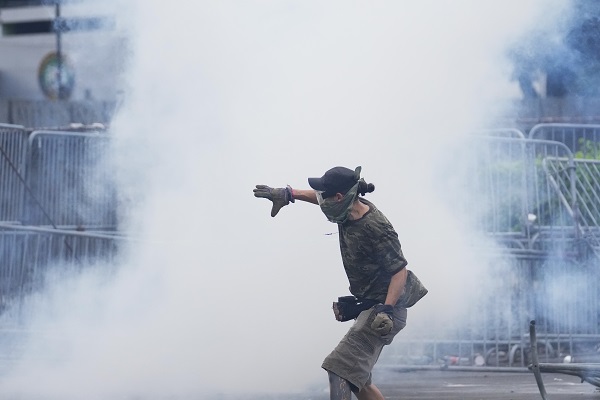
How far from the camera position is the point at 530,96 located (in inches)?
542

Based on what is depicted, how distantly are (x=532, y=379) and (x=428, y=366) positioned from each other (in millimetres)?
794

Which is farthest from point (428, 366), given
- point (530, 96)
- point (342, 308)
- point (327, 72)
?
point (530, 96)

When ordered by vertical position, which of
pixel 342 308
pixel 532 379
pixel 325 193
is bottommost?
pixel 532 379

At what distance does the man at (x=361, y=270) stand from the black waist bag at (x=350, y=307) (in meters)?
0.01

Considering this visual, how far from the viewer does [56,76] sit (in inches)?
692

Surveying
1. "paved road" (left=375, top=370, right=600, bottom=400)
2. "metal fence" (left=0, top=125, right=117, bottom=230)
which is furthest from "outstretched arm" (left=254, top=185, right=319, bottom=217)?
"metal fence" (left=0, top=125, right=117, bottom=230)

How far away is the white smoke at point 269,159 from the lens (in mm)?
8046

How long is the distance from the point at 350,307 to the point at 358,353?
0.96ft

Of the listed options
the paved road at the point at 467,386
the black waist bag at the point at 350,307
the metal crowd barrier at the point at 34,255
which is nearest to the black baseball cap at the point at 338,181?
the black waist bag at the point at 350,307

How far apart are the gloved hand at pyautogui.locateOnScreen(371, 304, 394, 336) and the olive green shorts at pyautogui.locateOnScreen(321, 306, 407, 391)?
2.2 inches

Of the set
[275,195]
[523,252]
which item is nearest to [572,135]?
[523,252]

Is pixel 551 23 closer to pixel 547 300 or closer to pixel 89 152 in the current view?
pixel 547 300

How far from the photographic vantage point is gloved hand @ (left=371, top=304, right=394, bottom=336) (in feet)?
17.8

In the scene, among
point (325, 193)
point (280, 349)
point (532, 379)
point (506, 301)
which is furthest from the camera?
point (506, 301)
